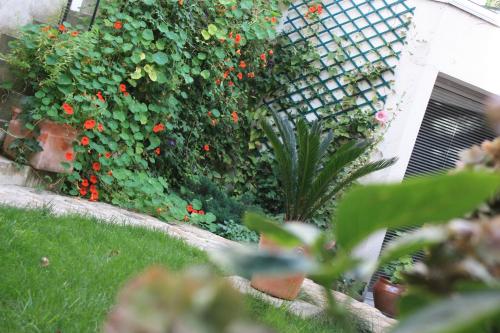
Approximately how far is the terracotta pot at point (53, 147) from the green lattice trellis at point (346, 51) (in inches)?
122

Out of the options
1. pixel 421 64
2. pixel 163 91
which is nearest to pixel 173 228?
pixel 163 91

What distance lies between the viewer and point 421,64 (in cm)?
664

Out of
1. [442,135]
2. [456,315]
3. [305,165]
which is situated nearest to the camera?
[456,315]

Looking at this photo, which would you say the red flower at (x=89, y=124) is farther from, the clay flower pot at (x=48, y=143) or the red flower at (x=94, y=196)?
the red flower at (x=94, y=196)

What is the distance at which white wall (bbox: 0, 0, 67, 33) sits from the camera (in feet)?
15.6

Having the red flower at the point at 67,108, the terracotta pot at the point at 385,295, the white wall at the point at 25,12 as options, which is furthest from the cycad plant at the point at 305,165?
the white wall at the point at 25,12

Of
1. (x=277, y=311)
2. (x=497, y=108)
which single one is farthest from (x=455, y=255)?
(x=277, y=311)

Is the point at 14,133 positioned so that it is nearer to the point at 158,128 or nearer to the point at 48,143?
the point at 48,143

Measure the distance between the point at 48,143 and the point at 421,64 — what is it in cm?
409

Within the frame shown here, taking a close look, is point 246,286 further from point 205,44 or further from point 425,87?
point 425,87

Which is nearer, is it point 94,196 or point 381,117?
point 94,196

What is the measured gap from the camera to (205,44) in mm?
6020

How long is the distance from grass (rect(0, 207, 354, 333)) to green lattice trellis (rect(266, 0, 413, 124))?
12.1 ft

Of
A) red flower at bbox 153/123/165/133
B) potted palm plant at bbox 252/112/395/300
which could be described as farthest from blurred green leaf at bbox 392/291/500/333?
red flower at bbox 153/123/165/133
